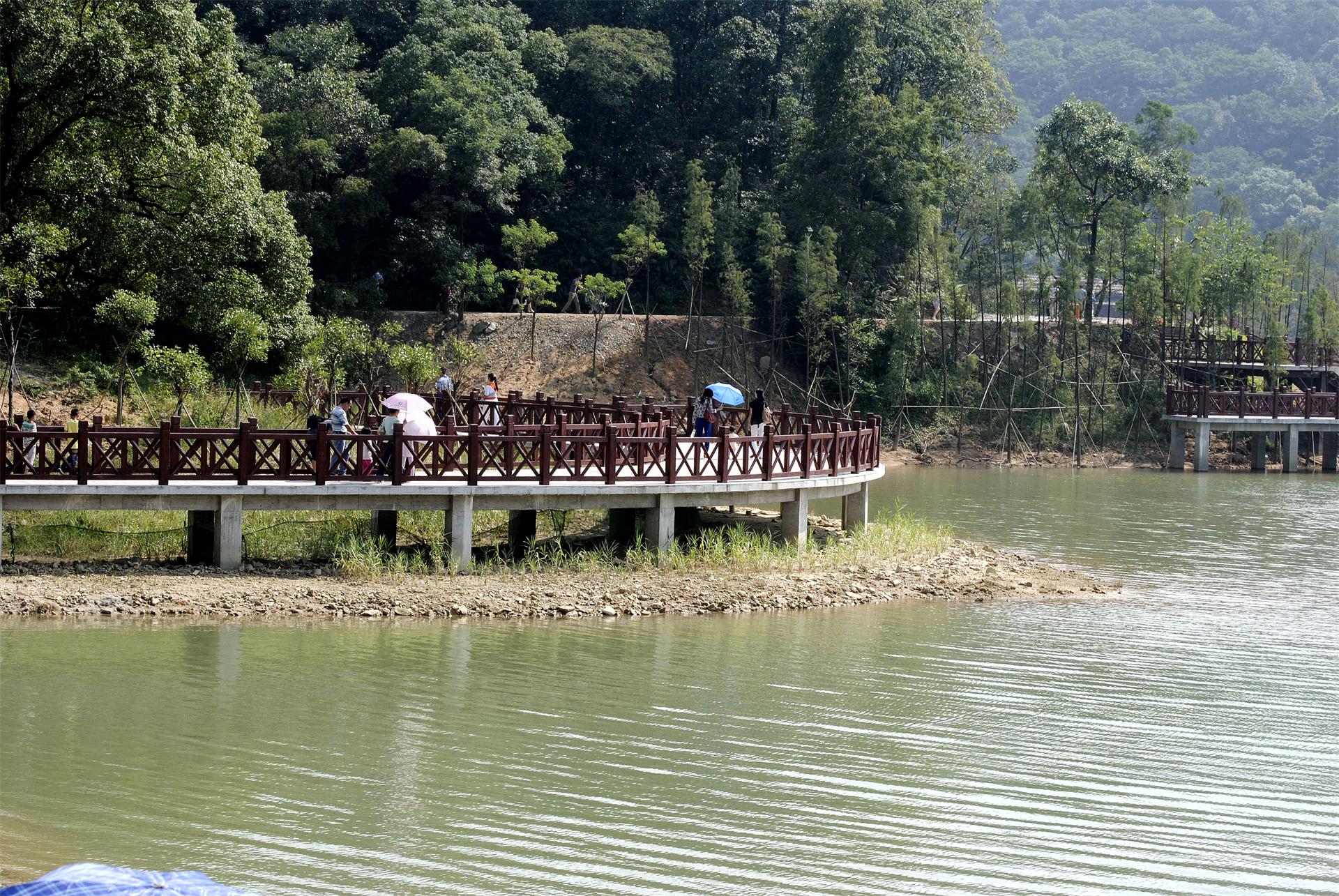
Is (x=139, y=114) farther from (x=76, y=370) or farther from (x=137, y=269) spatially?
(x=76, y=370)

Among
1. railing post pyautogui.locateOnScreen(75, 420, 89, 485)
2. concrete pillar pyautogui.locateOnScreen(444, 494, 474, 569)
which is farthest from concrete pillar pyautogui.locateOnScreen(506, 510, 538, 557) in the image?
railing post pyautogui.locateOnScreen(75, 420, 89, 485)

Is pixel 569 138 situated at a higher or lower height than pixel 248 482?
higher

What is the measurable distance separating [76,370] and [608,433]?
18.5 meters

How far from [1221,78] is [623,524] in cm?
9914

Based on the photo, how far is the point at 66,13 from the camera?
24.8 meters

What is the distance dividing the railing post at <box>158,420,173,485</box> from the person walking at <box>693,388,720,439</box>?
27.8 feet

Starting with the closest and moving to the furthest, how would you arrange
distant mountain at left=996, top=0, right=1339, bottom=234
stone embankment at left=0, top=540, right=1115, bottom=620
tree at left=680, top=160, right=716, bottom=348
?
stone embankment at left=0, top=540, right=1115, bottom=620 → tree at left=680, top=160, right=716, bottom=348 → distant mountain at left=996, top=0, right=1339, bottom=234

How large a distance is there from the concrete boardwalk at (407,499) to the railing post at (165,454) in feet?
0.42

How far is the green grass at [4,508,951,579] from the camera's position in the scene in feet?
66.8

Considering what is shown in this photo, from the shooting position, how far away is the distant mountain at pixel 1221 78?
98562 millimetres

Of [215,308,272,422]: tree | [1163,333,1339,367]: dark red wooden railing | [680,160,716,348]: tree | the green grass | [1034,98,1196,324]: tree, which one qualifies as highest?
[1034,98,1196,324]: tree

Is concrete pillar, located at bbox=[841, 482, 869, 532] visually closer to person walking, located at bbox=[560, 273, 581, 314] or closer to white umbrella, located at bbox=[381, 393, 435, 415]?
white umbrella, located at bbox=[381, 393, 435, 415]

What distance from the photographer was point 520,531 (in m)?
23.3

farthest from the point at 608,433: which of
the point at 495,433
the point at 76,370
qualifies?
the point at 76,370
